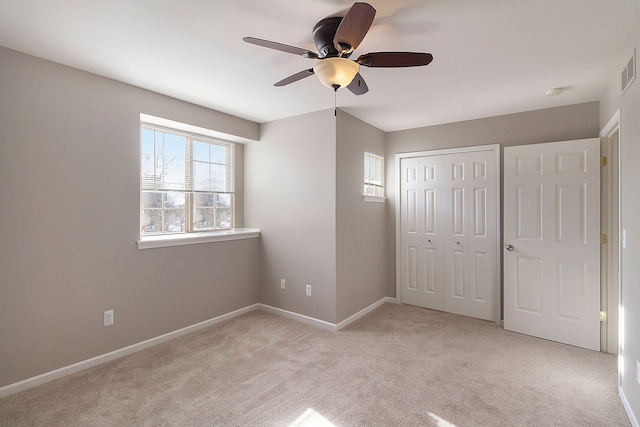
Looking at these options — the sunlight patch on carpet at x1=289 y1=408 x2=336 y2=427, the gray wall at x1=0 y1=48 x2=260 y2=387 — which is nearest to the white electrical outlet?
the gray wall at x1=0 y1=48 x2=260 y2=387

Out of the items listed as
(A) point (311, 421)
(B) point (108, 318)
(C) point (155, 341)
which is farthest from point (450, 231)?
(B) point (108, 318)

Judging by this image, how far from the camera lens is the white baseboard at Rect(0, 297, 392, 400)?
7.36 ft

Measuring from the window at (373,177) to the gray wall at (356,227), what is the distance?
9 centimetres

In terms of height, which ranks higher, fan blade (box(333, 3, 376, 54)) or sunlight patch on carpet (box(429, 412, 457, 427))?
fan blade (box(333, 3, 376, 54))

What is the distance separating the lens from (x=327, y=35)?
178 cm

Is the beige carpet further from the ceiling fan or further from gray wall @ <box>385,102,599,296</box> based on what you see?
the ceiling fan

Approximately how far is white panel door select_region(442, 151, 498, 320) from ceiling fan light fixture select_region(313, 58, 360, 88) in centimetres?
258

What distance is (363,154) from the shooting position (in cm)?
388

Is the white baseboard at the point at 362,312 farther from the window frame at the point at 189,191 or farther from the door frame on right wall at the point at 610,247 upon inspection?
the door frame on right wall at the point at 610,247

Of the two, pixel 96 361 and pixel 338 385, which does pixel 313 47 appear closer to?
pixel 338 385

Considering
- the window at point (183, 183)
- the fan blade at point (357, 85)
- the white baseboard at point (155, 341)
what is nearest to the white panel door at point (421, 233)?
the white baseboard at point (155, 341)

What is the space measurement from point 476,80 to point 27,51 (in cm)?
345

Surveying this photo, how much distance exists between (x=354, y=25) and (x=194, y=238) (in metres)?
2.63

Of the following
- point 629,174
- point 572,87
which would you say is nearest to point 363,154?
point 572,87
